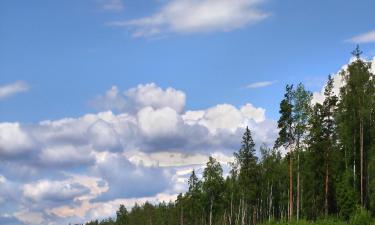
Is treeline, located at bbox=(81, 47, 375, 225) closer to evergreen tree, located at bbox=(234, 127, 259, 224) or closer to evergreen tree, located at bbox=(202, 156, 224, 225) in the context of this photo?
evergreen tree, located at bbox=(234, 127, 259, 224)

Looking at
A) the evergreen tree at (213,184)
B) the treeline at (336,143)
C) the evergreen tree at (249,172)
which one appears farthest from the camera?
the evergreen tree at (213,184)

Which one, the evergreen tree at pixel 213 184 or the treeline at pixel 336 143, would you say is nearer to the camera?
the treeline at pixel 336 143

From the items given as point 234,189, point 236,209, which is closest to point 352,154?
point 234,189

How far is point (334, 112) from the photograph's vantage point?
67000 millimetres

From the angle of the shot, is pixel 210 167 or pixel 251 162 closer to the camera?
pixel 251 162

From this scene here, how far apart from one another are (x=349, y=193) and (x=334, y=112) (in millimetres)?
10749

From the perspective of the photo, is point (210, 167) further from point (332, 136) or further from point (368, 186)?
point (368, 186)

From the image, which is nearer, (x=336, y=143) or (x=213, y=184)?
(x=336, y=143)

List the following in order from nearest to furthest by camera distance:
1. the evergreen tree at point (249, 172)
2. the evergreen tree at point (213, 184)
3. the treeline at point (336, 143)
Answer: the treeline at point (336, 143)
the evergreen tree at point (249, 172)
the evergreen tree at point (213, 184)

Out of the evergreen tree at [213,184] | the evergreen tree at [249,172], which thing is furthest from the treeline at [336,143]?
the evergreen tree at [213,184]

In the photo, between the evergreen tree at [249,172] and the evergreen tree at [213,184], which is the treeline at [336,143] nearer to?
the evergreen tree at [249,172]

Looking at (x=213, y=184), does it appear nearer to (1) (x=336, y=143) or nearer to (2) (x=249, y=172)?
(2) (x=249, y=172)

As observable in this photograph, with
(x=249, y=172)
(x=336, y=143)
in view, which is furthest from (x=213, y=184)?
(x=336, y=143)

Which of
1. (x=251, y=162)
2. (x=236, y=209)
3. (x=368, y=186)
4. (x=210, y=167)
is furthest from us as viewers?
(x=236, y=209)
